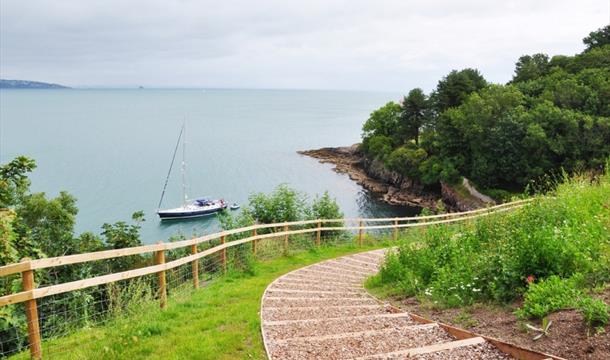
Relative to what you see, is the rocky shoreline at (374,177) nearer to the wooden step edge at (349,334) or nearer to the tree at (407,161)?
the tree at (407,161)

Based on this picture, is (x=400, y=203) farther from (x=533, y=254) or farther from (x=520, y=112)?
(x=533, y=254)

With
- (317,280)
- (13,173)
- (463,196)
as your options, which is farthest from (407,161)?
(13,173)

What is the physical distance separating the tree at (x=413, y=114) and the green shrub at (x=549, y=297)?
67.1m

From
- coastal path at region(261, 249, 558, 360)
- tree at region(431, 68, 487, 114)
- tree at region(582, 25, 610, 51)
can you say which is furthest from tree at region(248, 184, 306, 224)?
tree at region(582, 25, 610, 51)

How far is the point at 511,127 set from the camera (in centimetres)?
4953

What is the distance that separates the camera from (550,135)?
47.2 m

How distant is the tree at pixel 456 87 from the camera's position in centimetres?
6612

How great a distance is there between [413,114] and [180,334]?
6943 centimetres

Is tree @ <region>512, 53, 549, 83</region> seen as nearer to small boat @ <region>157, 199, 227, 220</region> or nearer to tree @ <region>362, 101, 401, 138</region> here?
tree @ <region>362, 101, 401, 138</region>

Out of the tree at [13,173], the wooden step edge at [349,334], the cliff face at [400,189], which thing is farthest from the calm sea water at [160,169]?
the wooden step edge at [349,334]

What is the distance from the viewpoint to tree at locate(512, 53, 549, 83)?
6931 cm

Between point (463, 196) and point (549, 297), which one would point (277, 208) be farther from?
point (463, 196)

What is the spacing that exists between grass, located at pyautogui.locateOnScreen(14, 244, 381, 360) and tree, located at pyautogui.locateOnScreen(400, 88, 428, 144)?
66.3m

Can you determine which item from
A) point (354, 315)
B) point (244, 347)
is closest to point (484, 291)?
point (354, 315)
